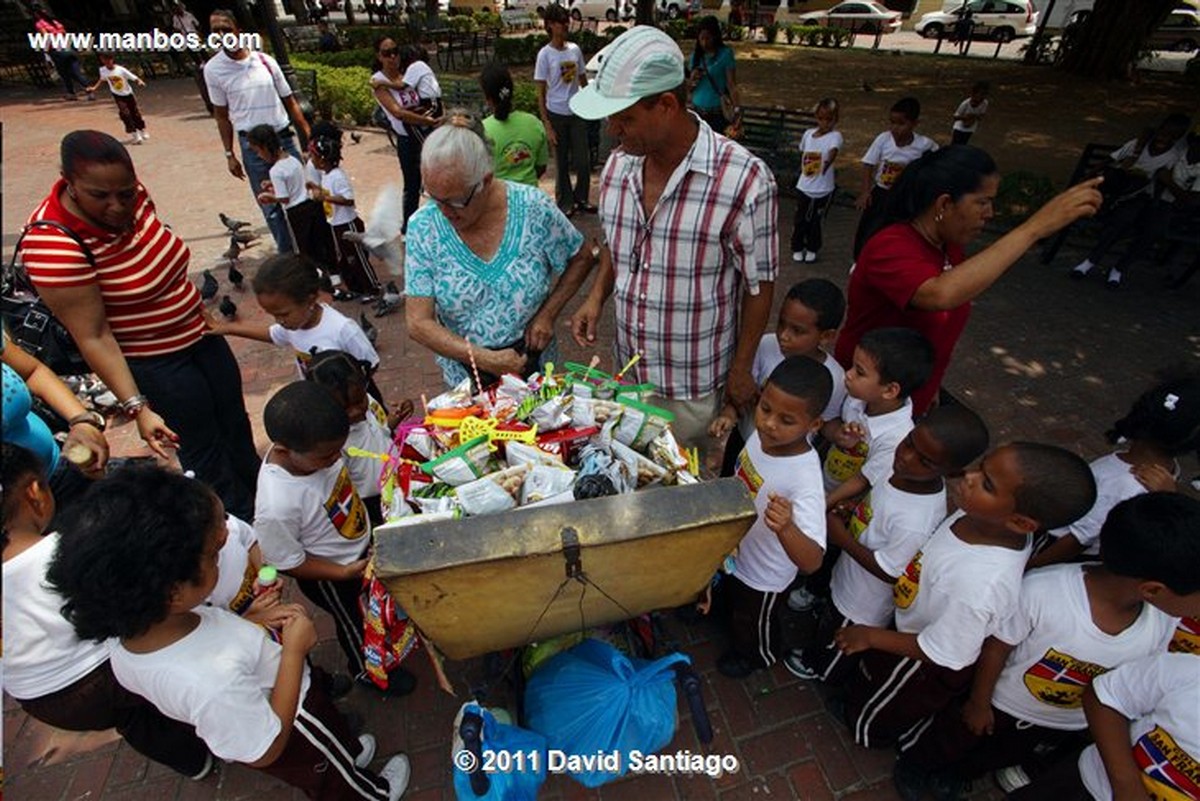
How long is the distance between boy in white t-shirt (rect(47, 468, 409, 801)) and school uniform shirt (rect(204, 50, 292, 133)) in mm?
5430

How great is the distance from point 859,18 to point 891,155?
26.8 meters

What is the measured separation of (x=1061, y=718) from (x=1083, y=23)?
23.0 meters

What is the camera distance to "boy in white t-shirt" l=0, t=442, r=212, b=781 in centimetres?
173

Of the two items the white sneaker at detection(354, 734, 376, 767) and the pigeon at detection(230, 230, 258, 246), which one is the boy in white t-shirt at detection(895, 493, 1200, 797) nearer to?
the white sneaker at detection(354, 734, 376, 767)

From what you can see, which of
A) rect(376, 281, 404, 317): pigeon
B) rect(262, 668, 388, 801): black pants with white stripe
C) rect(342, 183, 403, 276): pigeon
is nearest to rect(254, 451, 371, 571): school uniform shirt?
rect(262, 668, 388, 801): black pants with white stripe

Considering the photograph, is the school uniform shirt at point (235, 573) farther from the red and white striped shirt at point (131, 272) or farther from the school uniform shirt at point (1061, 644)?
the school uniform shirt at point (1061, 644)

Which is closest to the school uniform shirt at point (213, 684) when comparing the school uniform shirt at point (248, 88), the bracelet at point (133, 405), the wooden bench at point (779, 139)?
the bracelet at point (133, 405)

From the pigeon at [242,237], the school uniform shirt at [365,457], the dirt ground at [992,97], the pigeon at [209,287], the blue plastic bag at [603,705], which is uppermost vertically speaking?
the school uniform shirt at [365,457]

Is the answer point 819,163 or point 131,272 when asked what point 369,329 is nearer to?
point 131,272

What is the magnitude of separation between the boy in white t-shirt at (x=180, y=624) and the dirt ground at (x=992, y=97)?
9.47m

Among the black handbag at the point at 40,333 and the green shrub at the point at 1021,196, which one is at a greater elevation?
the black handbag at the point at 40,333

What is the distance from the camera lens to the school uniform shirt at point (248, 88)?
552 centimetres

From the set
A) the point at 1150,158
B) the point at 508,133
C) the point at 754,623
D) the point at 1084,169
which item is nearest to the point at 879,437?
the point at 754,623

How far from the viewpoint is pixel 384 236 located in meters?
5.68
